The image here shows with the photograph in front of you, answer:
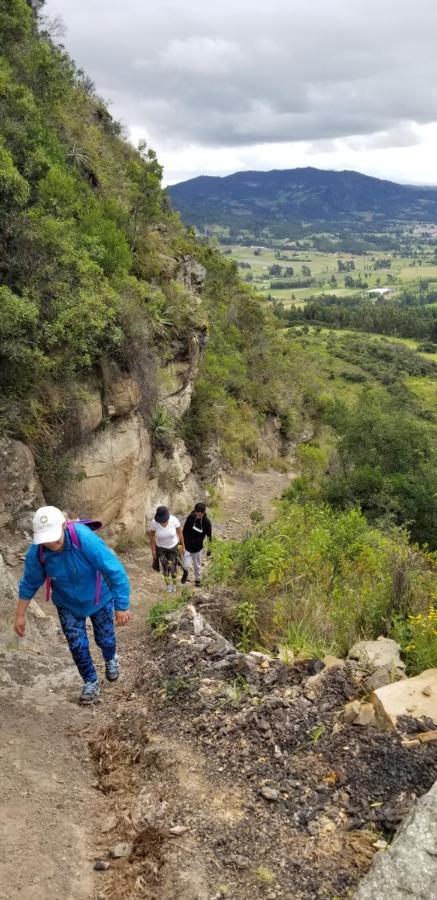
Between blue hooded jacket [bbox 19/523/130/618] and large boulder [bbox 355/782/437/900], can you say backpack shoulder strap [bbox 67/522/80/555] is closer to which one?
blue hooded jacket [bbox 19/523/130/618]

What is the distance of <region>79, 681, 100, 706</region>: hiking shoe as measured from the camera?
5.35 m

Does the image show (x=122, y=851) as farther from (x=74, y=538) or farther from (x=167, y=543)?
(x=167, y=543)

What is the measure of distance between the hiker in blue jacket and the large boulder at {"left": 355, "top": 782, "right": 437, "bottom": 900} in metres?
2.55

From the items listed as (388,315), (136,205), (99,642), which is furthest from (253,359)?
(388,315)

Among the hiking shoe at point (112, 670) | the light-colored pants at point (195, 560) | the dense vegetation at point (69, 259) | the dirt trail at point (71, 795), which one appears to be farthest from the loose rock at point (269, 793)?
the dense vegetation at point (69, 259)

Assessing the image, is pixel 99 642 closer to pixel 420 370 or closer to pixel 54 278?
pixel 54 278

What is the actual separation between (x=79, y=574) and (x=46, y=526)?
585 millimetres

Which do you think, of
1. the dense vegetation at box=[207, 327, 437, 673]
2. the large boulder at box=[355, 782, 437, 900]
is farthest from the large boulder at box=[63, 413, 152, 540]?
the large boulder at box=[355, 782, 437, 900]

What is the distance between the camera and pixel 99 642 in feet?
17.9

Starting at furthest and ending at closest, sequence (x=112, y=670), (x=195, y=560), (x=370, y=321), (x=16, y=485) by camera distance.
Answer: (x=370, y=321) < (x=195, y=560) < (x=16, y=485) < (x=112, y=670)

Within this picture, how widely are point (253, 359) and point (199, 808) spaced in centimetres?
3127

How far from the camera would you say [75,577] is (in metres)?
4.90

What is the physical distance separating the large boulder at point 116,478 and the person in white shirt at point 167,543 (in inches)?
84.1

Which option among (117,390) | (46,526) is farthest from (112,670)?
(117,390)
